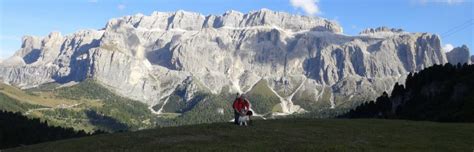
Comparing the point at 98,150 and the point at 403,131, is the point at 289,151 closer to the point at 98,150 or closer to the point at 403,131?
the point at 98,150

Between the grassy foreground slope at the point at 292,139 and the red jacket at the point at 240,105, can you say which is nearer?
the grassy foreground slope at the point at 292,139

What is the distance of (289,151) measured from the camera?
→ 40.1m

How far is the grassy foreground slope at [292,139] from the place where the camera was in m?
42.5

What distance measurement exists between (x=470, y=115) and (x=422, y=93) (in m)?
84.9

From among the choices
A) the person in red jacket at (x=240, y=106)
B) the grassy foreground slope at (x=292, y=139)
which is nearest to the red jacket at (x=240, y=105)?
the person in red jacket at (x=240, y=106)

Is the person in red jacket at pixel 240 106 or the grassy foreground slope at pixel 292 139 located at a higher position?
the person in red jacket at pixel 240 106

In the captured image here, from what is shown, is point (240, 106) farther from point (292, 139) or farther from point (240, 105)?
point (292, 139)

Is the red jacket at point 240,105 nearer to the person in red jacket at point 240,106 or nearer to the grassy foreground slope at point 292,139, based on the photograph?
the person in red jacket at point 240,106

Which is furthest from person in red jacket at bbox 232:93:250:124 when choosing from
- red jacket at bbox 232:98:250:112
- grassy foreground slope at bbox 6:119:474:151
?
grassy foreground slope at bbox 6:119:474:151

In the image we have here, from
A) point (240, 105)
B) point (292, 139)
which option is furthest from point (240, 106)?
point (292, 139)

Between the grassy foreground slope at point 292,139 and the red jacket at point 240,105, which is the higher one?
the red jacket at point 240,105

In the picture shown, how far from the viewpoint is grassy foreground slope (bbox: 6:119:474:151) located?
4247cm

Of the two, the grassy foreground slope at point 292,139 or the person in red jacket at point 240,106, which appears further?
the person in red jacket at point 240,106

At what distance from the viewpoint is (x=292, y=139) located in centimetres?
4734
